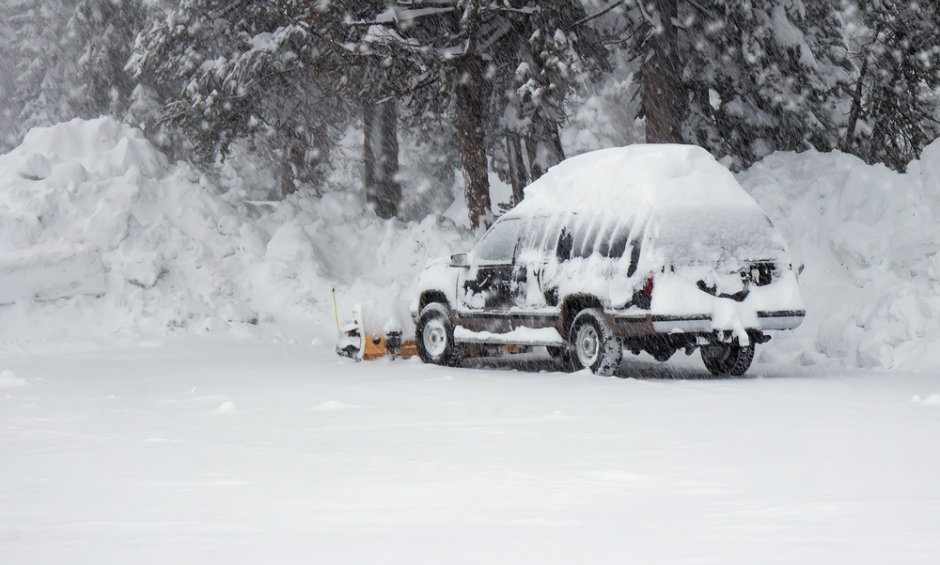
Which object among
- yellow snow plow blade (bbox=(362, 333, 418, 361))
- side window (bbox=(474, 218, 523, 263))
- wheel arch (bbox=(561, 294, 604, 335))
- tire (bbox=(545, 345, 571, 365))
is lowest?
tire (bbox=(545, 345, 571, 365))

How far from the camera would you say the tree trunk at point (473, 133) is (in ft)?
73.8

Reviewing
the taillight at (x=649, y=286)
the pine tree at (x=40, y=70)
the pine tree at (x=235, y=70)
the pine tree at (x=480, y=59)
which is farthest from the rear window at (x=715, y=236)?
the pine tree at (x=40, y=70)

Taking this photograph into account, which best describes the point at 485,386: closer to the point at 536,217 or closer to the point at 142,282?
the point at 536,217

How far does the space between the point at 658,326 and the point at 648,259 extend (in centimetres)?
66

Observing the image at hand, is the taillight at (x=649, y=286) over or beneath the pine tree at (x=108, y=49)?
beneath

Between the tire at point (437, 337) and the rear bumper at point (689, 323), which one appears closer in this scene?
the rear bumper at point (689, 323)

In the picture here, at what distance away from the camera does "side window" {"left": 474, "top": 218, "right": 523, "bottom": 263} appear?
15.0 metres

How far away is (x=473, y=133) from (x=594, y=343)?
33.2 feet

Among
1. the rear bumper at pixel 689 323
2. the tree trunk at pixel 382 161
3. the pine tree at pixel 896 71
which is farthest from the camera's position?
the tree trunk at pixel 382 161

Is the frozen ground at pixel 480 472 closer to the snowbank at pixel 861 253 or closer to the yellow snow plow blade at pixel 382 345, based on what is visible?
the snowbank at pixel 861 253

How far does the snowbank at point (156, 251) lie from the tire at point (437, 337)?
10.1 ft

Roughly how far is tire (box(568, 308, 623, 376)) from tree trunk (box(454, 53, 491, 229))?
9.35 metres

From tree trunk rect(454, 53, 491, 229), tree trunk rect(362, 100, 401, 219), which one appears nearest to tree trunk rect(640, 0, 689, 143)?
tree trunk rect(454, 53, 491, 229)

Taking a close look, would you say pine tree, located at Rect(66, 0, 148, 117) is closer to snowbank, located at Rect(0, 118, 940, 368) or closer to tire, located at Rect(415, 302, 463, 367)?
snowbank, located at Rect(0, 118, 940, 368)
